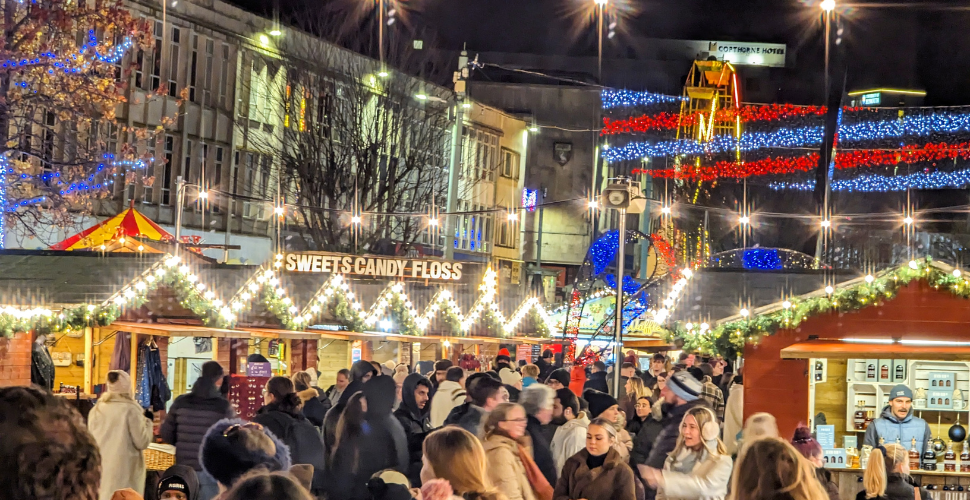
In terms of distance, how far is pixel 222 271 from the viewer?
822 inches

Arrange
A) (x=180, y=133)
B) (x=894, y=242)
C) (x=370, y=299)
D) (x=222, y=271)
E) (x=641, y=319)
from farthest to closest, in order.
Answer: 1. (x=180, y=133)
2. (x=894, y=242)
3. (x=641, y=319)
4. (x=370, y=299)
5. (x=222, y=271)

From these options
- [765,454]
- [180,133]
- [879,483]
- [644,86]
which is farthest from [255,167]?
[765,454]

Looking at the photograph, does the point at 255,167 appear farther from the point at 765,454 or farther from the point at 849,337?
the point at 765,454

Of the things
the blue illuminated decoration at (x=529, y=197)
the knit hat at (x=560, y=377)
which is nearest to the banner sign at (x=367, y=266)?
the knit hat at (x=560, y=377)

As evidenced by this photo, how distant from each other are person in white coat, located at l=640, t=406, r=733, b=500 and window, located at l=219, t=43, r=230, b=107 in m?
31.3

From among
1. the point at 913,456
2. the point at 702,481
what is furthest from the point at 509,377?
the point at 702,481

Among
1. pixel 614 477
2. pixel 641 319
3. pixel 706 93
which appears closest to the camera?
pixel 614 477

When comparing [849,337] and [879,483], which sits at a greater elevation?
[849,337]

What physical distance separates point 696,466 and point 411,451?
2431 mm

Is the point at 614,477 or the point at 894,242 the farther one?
the point at 894,242

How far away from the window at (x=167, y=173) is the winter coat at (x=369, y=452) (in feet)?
94.4

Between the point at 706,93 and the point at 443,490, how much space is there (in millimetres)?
38846

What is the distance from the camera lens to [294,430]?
867cm

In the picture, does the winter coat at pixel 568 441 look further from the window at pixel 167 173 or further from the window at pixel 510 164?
the window at pixel 510 164
